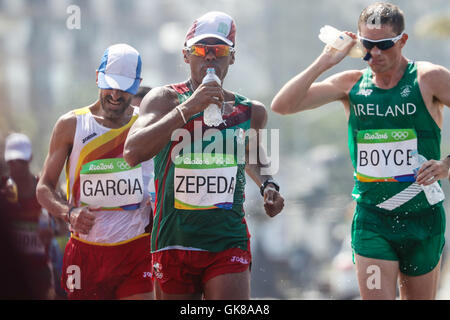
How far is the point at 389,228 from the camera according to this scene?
16.1ft

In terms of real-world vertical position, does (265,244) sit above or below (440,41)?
below

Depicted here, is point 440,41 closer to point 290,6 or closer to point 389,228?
point 290,6

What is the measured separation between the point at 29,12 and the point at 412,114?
26379 mm

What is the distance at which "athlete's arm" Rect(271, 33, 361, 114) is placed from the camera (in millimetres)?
5043

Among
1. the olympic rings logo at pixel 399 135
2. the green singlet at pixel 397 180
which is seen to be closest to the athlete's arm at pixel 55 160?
the green singlet at pixel 397 180

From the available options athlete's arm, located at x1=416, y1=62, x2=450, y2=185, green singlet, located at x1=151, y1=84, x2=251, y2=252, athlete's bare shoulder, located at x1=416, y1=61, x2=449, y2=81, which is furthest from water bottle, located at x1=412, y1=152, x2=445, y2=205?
green singlet, located at x1=151, y1=84, x2=251, y2=252

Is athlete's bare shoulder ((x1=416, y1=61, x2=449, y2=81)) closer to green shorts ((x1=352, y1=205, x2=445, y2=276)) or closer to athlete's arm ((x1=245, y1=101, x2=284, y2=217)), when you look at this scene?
green shorts ((x1=352, y1=205, x2=445, y2=276))

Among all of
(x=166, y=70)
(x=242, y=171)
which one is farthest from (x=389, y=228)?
(x=166, y=70)

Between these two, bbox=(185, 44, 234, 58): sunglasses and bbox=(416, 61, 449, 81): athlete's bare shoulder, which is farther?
bbox=(416, 61, 449, 81): athlete's bare shoulder

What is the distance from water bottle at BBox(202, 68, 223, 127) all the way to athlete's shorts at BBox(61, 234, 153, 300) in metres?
1.39

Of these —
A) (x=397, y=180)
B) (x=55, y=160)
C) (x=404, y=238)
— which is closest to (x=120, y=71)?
(x=55, y=160)

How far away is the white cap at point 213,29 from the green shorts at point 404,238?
1.47 m

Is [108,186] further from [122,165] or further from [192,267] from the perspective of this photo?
[192,267]

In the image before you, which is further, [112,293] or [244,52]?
[244,52]
